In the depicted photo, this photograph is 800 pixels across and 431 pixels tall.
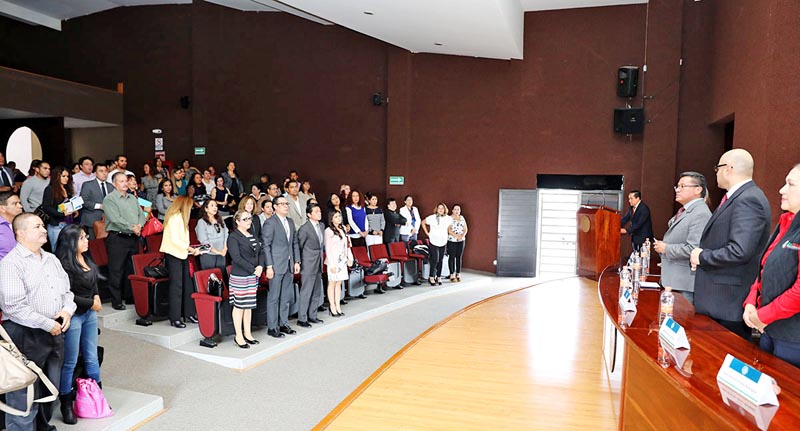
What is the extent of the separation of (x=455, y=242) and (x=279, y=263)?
174 inches

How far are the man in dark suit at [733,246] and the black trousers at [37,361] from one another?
3784 mm

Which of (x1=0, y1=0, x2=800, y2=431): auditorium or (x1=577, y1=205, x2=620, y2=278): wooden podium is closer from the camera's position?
(x1=0, y1=0, x2=800, y2=431): auditorium

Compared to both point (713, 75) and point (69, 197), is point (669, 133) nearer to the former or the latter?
point (713, 75)

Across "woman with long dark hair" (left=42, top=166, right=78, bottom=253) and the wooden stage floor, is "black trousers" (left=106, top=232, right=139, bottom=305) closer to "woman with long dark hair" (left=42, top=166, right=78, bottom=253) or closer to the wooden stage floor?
"woman with long dark hair" (left=42, top=166, right=78, bottom=253)

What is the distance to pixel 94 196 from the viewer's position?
6.22 metres

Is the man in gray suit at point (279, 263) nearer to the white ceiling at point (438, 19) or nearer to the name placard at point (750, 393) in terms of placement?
the white ceiling at point (438, 19)

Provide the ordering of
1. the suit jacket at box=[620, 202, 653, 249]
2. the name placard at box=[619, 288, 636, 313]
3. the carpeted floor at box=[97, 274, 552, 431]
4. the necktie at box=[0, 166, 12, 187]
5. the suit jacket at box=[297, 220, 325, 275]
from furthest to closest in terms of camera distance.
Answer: the necktie at box=[0, 166, 12, 187] < the suit jacket at box=[620, 202, 653, 249] < the suit jacket at box=[297, 220, 325, 275] < the carpeted floor at box=[97, 274, 552, 431] < the name placard at box=[619, 288, 636, 313]

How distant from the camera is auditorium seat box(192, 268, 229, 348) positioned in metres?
5.46

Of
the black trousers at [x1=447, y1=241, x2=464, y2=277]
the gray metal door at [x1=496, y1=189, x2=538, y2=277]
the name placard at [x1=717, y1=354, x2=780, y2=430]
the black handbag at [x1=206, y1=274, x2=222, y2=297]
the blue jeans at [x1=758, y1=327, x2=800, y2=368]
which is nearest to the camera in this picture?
the name placard at [x1=717, y1=354, x2=780, y2=430]

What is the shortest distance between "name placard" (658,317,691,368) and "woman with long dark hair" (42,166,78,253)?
583 cm

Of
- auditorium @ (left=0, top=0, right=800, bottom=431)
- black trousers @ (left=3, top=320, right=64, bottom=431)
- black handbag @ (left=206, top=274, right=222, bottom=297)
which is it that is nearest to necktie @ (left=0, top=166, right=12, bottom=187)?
auditorium @ (left=0, top=0, right=800, bottom=431)

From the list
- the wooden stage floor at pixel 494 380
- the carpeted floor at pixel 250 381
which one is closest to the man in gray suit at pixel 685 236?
the wooden stage floor at pixel 494 380

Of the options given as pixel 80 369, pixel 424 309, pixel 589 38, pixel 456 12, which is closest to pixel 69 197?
pixel 80 369

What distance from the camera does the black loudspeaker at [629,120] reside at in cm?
941
